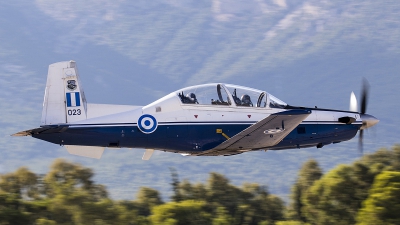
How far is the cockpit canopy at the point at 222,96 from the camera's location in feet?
55.8

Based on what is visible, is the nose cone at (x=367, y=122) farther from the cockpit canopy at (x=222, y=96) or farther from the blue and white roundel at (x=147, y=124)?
the blue and white roundel at (x=147, y=124)

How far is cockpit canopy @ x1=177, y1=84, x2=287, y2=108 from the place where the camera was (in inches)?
669

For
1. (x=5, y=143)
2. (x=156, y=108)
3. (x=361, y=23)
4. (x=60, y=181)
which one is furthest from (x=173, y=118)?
(x=361, y=23)

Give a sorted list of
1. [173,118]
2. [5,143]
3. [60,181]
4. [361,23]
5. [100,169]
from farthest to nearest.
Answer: [361,23] < [5,143] < [100,169] < [60,181] < [173,118]

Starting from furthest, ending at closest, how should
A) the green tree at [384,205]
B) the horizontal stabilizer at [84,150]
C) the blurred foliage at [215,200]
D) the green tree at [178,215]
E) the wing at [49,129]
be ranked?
the green tree at [178,215]
the blurred foliage at [215,200]
the green tree at [384,205]
the horizontal stabilizer at [84,150]
the wing at [49,129]

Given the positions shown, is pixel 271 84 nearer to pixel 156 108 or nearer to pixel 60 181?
pixel 60 181

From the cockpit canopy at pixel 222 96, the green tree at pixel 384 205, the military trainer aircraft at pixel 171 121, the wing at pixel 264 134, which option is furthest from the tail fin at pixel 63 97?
the green tree at pixel 384 205

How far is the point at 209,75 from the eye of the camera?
15075 cm

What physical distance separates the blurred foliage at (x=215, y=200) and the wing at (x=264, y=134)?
5.28 m

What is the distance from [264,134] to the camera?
17.0m

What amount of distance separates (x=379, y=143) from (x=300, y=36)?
2048 inches

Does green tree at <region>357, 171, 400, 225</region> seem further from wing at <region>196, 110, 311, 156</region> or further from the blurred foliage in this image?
wing at <region>196, 110, 311, 156</region>

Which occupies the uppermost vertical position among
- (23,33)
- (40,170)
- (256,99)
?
(23,33)

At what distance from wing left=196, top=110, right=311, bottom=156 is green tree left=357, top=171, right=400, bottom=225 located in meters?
5.57
